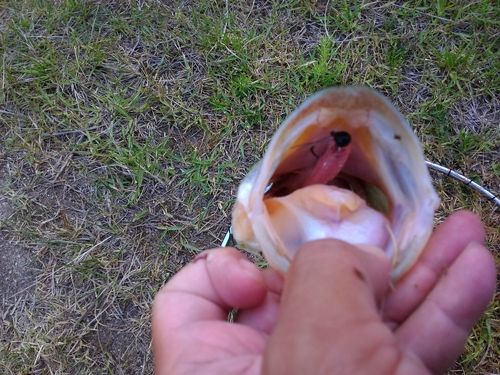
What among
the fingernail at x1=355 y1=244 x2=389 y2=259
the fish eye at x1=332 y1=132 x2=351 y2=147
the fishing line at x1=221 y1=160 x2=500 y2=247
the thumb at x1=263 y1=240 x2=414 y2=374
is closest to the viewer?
the thumb at x1=263 y1=240 x2=414 y2=374

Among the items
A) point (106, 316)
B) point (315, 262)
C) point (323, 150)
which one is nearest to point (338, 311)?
point (315, 262)

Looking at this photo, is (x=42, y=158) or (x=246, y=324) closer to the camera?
(x=246, y=324)

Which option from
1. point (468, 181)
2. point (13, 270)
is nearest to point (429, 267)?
point (468, 181)

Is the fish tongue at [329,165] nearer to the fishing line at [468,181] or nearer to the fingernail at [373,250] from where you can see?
the fingernail at [373,250]

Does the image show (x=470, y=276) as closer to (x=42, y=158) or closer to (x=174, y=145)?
(x=174, y=145)

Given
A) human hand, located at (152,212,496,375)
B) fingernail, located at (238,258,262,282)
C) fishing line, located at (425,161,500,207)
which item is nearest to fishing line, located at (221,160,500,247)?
fishing line, located at (425,161,500,207)

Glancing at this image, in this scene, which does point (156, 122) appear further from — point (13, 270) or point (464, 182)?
point (464, 182)

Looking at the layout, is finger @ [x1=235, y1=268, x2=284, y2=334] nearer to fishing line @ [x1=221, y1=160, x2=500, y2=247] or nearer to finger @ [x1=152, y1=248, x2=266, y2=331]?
finger @ [x1=152, y1=248, x2=266, y2=331]

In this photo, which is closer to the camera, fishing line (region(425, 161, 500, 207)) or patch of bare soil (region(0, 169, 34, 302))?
fishing line (region(425, 161, 500, 207))
